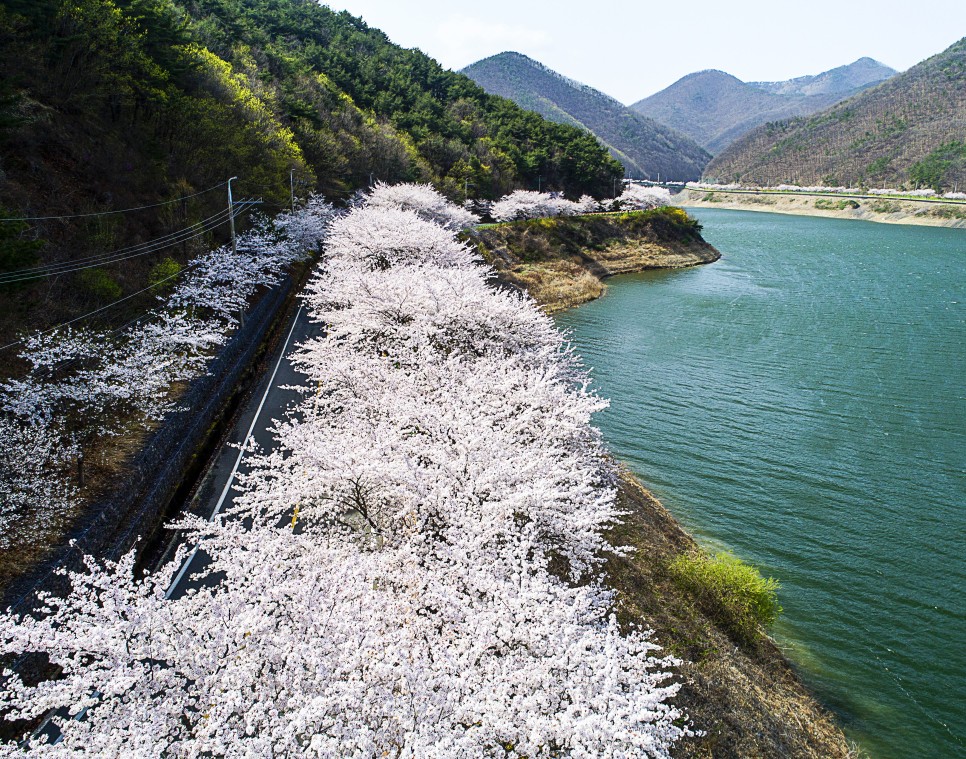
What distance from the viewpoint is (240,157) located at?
4675 centimetres

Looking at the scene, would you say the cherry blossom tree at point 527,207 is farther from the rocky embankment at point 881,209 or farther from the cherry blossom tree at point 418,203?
the rocky embankment at point 881,209

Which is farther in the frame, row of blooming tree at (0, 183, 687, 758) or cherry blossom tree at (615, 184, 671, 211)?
cherry blossom tree at (615, 184, 671, 211)

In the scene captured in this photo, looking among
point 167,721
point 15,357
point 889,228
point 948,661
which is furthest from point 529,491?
point 889,228

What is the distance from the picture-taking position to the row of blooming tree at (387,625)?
8.05 meters

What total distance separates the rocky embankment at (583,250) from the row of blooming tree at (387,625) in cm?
4480

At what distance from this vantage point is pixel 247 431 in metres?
26.8

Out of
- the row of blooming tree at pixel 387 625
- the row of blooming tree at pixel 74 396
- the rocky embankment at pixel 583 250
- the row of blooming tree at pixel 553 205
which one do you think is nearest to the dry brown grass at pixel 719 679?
the row of blooming tree at pixel 387 625

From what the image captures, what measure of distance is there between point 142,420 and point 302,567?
53.0 ft

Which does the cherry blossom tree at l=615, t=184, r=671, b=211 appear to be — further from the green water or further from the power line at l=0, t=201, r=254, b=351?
the power line at l=0, t=201, r=254, b=351

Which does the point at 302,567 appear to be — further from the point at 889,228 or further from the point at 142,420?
the point at 889,228

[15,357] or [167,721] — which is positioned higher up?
[15,357]

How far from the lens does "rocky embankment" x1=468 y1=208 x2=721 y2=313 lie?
6669cm

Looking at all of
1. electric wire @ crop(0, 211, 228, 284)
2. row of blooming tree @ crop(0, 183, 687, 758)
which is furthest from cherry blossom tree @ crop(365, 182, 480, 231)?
row of blooming tree @ crop(0, 183, 687, 758)

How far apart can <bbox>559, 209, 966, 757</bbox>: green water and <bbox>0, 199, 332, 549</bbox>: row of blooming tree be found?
22.1 metres
